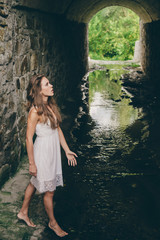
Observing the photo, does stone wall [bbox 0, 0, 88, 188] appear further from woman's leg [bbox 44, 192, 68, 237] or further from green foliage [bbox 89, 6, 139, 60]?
green foliage [bbox 89, 6, 139, 60]

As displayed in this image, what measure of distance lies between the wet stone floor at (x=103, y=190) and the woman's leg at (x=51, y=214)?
0.20 feet

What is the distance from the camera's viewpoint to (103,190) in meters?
4.41

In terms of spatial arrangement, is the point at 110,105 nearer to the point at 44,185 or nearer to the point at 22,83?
the point at 22,83

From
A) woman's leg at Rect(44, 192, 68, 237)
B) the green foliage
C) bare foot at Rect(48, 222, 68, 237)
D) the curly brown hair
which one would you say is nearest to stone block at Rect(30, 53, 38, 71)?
the curly brown hair

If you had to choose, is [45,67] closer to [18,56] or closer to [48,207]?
[18,56]

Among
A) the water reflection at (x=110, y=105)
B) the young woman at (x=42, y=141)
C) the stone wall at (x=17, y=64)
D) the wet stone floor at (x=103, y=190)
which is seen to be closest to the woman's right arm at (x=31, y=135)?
the young woman at (x=42, y=141)

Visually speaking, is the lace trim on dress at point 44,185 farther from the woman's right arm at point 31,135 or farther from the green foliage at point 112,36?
the green foliage at point 112,36

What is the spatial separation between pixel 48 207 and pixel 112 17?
103 feet

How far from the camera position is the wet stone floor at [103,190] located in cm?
347

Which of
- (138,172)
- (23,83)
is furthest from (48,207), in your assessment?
(23,83)

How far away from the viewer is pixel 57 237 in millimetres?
3326

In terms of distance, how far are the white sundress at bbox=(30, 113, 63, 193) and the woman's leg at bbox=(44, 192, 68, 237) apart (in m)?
0.10

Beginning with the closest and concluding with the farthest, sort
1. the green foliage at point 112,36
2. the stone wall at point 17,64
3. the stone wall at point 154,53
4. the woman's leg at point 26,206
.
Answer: the woman's leg at point 26,206 → the stone wall at point 17,64 → the stone wall at point 154,53 → the green foliage at point 112,36

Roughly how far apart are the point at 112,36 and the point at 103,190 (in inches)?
1043
